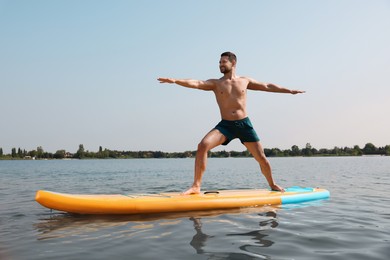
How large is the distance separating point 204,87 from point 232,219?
274cm

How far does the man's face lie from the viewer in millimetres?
6840

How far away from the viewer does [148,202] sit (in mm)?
5617

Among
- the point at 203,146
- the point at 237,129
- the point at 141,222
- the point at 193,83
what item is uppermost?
the point at 193,83

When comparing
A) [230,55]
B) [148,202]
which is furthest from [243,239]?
[230,55]

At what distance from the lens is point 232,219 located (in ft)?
17.0

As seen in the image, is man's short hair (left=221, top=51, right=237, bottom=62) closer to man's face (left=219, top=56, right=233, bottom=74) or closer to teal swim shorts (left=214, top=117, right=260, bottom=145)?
man's face (left=219, top=56, right=233, bottom=74)

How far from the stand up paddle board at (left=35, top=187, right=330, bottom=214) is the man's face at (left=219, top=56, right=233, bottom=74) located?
243 centimetres

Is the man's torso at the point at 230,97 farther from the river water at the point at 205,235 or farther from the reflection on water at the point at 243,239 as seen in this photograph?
the reflection on water at the point at 243,239

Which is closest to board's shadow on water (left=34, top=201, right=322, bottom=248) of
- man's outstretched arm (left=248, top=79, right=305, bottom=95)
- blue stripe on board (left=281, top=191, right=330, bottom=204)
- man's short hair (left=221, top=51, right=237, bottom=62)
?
blue stripe on board (left=281, top=191, right=330, bottom=204)

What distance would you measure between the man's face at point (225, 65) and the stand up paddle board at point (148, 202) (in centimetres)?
243

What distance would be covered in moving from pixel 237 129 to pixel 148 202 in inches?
92.2

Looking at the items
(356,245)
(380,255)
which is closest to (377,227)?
(356,245)

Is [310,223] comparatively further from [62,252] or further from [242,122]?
[62,252]

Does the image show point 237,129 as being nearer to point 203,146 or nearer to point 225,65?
point 203,146
